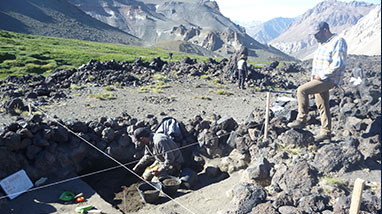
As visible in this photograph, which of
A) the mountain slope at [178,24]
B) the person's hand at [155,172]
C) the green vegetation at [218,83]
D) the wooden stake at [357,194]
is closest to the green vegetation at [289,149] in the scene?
the person's hand at [155,172]

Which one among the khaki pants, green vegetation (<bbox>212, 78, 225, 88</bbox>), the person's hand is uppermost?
the khaki pants

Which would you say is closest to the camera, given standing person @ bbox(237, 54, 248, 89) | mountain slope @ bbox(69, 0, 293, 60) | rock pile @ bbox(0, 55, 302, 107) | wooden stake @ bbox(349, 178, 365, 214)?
wooden stake @ bbox(349, 178, 365, 214)

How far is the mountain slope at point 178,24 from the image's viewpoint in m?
101

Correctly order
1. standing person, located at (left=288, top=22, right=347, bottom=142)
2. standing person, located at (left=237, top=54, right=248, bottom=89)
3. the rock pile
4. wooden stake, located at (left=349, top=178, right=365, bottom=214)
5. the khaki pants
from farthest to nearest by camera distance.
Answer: standing person, located at (left=237, top=54, right=248, bottom=89) → the rock pile → the khaki pants → standing person, located at (left=288, top=22, right=347, bottom=142) → wooden stake, located at (left=349, top=178, right=365, bottom=214)

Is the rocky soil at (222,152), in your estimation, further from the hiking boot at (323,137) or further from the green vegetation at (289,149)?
the hiking boot at (323,137)

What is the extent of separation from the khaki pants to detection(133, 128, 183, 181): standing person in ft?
9.96

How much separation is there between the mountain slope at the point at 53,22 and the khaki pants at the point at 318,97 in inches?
3226

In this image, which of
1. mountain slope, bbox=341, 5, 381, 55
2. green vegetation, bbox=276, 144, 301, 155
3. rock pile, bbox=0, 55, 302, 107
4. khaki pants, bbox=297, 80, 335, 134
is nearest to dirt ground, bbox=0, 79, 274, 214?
rock pile, bbox=0, 55, 302, 107

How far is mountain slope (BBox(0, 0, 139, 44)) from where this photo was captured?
7631 centimetres

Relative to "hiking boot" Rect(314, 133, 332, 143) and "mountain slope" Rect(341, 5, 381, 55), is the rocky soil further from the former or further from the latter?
"mountain slope" Rect(341, 5, 381, 55)

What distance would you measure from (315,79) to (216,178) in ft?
10.8

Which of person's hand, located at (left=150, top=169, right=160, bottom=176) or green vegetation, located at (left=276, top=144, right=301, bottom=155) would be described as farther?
person's hand, located at (left=150, top=169, right=160, bottom=176)

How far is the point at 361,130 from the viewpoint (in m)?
6.98

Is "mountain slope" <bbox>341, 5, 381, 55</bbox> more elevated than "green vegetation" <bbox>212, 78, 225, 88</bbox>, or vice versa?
"mountain slope" <bbox>341, 5, 381, 55</bbox>
